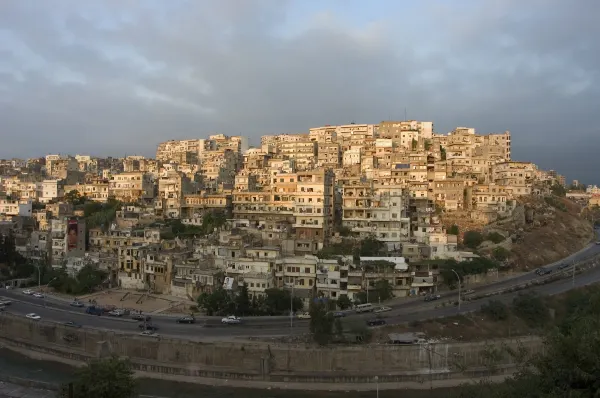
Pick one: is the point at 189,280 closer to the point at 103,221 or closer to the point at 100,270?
the point at 100,270

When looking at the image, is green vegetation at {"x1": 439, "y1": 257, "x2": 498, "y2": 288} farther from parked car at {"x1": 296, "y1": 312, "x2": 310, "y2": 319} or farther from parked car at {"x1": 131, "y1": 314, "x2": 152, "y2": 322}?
parked car at {"x1": 131, "y1": 314, "x2": 152, "y2": 322}

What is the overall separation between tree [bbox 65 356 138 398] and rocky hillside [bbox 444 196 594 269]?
31161 millimetres

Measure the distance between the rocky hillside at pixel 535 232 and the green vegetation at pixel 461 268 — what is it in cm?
310

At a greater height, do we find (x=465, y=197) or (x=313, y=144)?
(x=313, y=144)

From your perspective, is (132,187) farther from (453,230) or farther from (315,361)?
(315,361)

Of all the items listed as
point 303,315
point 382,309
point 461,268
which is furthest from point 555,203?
point 303,315

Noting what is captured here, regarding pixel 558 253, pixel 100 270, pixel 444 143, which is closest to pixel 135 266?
pixel 100 270

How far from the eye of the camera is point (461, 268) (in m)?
37.3

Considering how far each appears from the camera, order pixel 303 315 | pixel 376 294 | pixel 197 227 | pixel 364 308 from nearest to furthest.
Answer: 1. pixel 303 315
2. pixel 364 308
3. pixel 376 294
4. pixel 197 227

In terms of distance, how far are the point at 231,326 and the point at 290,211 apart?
17721mm

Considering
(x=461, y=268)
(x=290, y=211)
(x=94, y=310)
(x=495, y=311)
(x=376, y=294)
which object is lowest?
(x=94, y=310)

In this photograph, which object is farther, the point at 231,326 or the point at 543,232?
the point at 543,232

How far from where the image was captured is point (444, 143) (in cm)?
6600

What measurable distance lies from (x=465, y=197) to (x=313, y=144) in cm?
2704
